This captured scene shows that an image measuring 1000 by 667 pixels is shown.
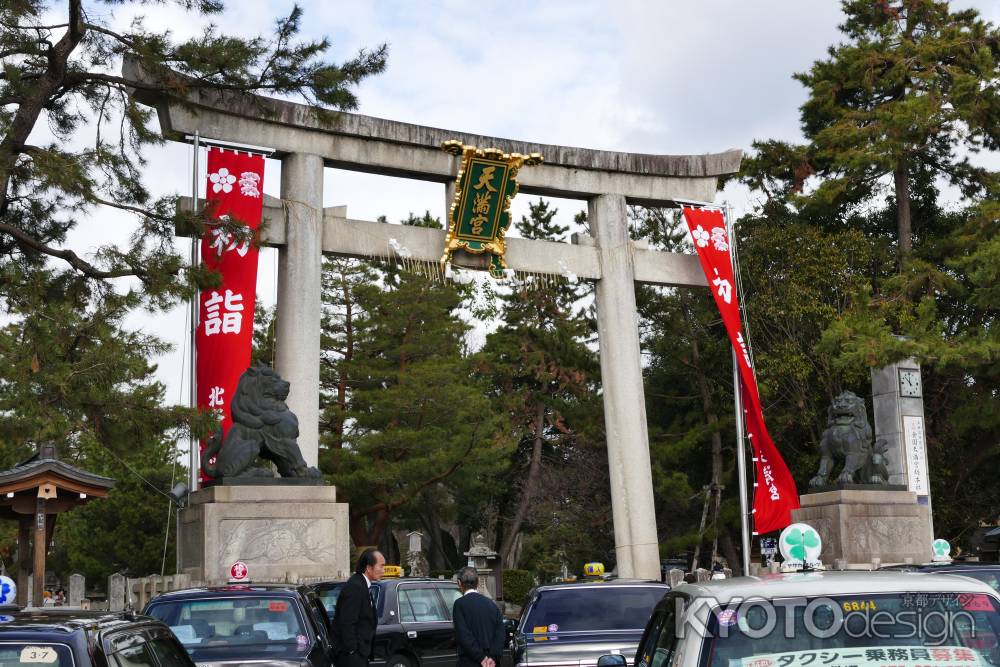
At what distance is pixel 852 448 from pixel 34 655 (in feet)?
60.9

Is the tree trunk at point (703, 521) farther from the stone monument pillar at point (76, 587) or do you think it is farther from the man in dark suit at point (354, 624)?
the man in dark suit at point (354, 624)

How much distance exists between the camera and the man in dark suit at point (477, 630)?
8.49 m

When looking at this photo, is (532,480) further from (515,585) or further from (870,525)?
(870,525)

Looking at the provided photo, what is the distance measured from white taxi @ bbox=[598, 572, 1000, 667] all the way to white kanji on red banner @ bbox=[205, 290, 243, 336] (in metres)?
16.7

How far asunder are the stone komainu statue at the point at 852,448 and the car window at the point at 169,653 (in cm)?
1720

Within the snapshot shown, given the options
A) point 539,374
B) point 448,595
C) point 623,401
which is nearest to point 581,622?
point 448,595

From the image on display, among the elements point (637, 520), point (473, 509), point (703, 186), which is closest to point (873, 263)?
point (703, 186)

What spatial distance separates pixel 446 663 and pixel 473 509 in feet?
90.7

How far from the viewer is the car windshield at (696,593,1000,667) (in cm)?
432

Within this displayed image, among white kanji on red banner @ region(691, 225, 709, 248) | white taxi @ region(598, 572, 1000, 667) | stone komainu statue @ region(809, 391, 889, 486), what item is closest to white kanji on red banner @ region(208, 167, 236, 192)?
white kanji on red banner @ region(691, 225, 709, 248)

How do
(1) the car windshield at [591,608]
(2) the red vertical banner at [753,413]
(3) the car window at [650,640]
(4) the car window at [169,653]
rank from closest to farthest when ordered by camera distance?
(3) the car window at [650,640] → (4) the car window at [169,653] → (1) the car windshield at [591,608] → (2) the red vertical banner at [753,413]

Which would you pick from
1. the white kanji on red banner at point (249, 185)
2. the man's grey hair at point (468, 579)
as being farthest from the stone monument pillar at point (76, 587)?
the man's grey hair at point (468, 579)

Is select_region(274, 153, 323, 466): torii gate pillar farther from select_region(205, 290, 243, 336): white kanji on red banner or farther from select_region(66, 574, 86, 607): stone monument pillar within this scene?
select_region(66, 574, 86, 607): stone monument pillar

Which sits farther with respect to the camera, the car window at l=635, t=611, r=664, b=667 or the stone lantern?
the stone lantern
